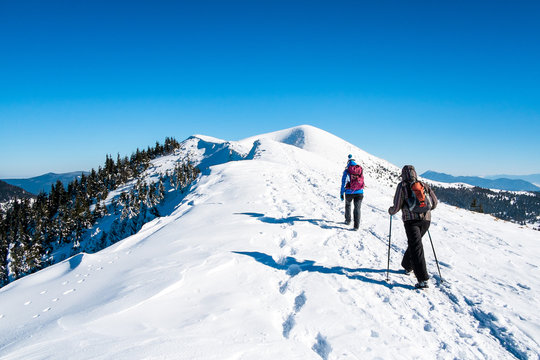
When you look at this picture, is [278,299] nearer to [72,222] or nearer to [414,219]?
[414,219]

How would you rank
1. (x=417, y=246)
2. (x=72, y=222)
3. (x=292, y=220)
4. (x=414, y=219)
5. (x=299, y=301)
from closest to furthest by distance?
(x=299, y=301)
(x=417, y=246)
(x=414, y=219)
(x=292, y=220)
(x=72, y=222)

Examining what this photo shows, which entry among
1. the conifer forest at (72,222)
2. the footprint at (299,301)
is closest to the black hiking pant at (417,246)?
the footprint at (299,301)

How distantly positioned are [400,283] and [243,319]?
3901 millimetres

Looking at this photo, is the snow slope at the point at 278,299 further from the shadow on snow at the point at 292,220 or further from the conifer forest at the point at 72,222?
the conifer forest at the point at 72,222

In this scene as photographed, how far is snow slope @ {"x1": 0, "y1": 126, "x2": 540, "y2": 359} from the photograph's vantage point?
12.7 ft

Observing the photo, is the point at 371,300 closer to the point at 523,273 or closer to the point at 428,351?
the point at 428,351

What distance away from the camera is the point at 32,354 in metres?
3.79

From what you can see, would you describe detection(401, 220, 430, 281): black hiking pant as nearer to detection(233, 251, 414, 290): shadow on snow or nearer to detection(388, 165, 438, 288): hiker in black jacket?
detection(388, 165, 438, 288): hiker in black jacket

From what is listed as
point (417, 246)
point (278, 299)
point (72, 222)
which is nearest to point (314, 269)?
point (278, 299)

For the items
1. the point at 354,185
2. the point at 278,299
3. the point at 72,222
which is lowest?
the point at 72,222

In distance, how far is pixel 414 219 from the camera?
5.91 meters

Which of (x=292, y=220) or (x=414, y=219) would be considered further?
(x=292, y=220)

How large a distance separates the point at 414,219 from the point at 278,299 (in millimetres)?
3647

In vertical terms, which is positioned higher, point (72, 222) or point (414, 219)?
point (414, 219)
